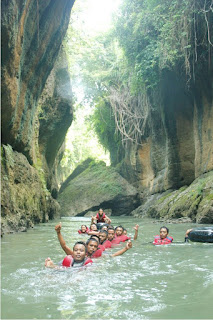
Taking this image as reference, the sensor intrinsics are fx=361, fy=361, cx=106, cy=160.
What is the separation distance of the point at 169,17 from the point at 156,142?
29.3 feet

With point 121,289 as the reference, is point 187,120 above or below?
above

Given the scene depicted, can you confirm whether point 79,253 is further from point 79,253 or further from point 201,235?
point 201,235

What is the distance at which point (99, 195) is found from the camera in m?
27.9

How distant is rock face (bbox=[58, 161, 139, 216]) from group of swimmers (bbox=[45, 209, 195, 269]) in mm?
14618

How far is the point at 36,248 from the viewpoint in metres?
7.58

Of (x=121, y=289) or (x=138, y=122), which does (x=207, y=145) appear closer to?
(x=138, y=122)

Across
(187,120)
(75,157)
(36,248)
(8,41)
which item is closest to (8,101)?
(8,41)

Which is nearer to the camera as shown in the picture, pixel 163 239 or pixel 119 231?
pixel 163 239

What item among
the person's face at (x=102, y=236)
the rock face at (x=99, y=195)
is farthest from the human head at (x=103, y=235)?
the rock face at (x=99, y=195)

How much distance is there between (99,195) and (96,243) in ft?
70.2

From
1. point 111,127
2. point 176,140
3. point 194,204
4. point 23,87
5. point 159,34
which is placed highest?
point 159,34

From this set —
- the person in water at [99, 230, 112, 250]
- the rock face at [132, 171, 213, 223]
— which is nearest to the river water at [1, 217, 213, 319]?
the person in water at [99, 230, 112, 250]

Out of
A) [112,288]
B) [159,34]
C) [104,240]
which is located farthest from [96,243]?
[159,34]

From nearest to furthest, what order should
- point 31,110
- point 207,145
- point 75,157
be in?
point 31,110 → point 207,145 → point 75,157
